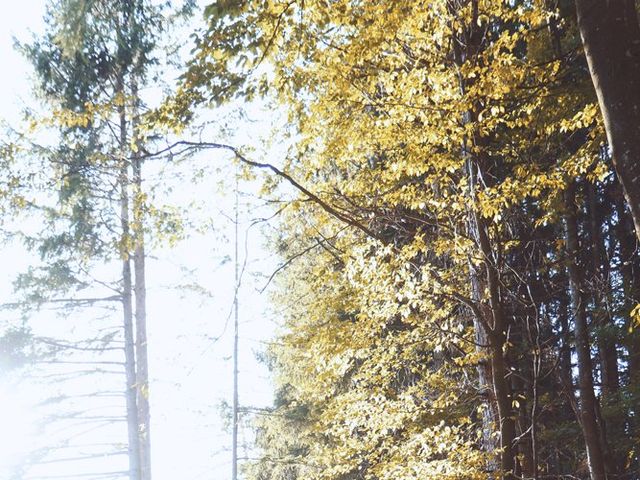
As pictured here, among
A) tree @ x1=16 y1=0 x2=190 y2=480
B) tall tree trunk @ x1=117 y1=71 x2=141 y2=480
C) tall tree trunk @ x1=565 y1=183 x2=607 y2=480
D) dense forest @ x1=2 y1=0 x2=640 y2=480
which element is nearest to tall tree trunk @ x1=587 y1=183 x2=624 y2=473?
dense forest @ x1=2 y1=0 x2=640 y2=480

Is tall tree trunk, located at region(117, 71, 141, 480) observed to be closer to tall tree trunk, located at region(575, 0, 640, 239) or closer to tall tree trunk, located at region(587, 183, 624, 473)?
tall tree trunk, located at region(587, 183, 624, 473)

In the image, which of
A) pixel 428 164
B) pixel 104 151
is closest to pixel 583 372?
pixel 428 164

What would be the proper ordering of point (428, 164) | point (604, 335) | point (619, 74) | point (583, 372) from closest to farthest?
point (619, 74), point (428, 164), point (583, 372), point (604, 335)

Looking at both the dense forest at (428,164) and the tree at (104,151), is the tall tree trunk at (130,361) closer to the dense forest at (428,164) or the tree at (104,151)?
the tree at (104,151)

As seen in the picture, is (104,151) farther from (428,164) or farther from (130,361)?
(428,164)

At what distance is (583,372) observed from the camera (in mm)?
6660

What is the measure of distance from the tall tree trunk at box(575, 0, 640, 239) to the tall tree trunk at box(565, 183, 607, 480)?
3.59 meters

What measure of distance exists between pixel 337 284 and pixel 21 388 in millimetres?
12627

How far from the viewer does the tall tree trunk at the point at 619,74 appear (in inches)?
85.0

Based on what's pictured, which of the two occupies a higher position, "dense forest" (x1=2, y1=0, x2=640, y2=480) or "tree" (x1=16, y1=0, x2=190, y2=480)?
"tree" (x1=16, y1=0, x2=190, y2=480)

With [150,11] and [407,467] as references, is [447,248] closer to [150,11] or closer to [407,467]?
[407,467]

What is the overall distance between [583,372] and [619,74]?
5251 millimetres

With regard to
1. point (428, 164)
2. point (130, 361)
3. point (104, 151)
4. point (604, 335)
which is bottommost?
point (604, 335)

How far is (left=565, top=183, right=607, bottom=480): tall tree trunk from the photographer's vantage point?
5938mm
